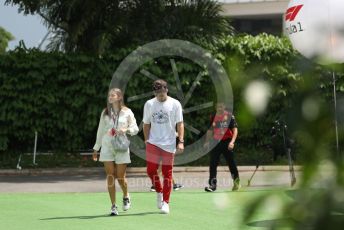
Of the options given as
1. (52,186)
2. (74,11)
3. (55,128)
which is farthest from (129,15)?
(52,186)

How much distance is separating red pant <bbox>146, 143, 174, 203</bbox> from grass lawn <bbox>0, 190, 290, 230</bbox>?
318mm

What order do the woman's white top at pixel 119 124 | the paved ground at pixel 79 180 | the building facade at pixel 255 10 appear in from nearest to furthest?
the woman's white top at pixel 119 124, the paved ground at pixel 79 180, the building facade at pixel 255 10

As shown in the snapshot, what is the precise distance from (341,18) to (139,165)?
56.8ft

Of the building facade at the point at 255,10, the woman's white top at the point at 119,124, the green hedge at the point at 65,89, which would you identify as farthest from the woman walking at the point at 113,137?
the building facade at the point at 255,10

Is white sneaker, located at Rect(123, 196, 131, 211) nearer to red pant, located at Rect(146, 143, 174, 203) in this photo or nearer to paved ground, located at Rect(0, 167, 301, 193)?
red pant, located at Rect(146, 143, 174, 203)

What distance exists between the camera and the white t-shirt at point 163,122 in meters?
10.3

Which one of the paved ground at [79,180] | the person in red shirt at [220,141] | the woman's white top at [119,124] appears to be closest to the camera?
the woman's white top at [119,124]

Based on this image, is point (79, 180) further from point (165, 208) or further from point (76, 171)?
point (165, 208)

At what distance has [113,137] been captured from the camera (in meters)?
9.98

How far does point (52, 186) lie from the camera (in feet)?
49.6

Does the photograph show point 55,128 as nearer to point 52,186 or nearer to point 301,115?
point 52,186

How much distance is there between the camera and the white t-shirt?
10328 mm

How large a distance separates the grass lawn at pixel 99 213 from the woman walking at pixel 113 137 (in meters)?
0.48

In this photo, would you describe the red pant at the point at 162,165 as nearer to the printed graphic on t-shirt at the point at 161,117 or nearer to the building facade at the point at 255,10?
the printed graphic on t-shirt at the point at 161,117
